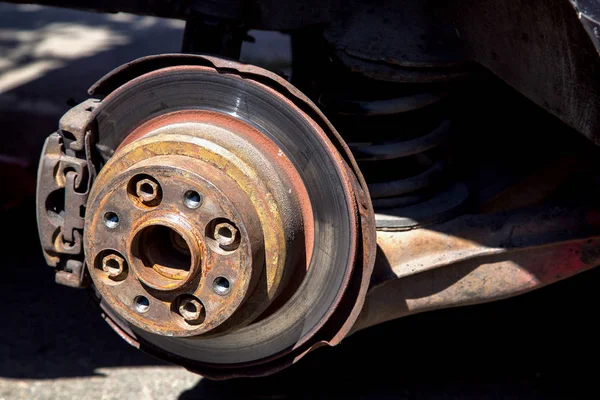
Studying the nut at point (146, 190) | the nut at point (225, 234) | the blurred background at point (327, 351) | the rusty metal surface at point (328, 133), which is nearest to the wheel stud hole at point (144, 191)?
the nut at point (146, 190)

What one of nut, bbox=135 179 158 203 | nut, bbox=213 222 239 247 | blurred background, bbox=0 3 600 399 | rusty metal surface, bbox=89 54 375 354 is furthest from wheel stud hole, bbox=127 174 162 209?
blurred background, bbox=0 3 600 399

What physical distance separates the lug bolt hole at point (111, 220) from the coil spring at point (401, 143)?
18.5 inches

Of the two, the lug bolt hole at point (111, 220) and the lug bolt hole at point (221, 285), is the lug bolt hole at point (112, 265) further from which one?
the lug bolt hole at point (221, 285)

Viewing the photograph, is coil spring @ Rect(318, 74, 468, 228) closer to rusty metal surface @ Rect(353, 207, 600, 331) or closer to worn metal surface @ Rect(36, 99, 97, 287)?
rusty metal surface @ Rect(353, 207, 600, 331)

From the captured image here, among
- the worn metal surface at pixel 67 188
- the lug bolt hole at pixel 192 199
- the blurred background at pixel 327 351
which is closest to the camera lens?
the lug bolt hole at pixel 192 199

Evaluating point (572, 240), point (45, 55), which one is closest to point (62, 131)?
point (572, 240)

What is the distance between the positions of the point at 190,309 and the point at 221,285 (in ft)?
0.27

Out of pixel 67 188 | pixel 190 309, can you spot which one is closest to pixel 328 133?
pixel 190 309

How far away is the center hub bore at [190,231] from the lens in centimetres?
124

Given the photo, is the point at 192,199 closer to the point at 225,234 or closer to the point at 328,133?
the point at 225,234

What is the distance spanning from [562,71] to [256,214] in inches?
20.2

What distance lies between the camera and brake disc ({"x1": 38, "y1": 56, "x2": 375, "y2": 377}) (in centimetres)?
125

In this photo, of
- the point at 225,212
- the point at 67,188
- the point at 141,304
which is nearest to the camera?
the point at 225,212

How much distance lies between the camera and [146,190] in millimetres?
1276
